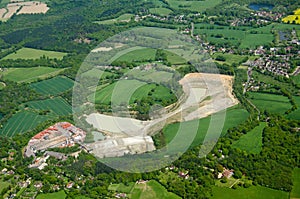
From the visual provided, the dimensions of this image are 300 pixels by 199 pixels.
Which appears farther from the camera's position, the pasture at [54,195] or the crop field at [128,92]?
the crop field at [128,92]

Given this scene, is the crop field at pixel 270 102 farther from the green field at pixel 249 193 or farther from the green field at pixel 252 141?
the green field at pixel 249 193

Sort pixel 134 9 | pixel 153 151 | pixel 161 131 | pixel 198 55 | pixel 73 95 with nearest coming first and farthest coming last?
1. pixel 153 151
2. pixel 161 131
3. pixel 73 95
4. pixel 198 55
5. pixel 134 9

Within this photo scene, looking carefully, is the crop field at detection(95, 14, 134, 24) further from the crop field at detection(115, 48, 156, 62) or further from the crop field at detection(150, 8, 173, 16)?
the crop field at detection(115, 48, 156, 62)

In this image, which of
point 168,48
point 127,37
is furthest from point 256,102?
point 127,37

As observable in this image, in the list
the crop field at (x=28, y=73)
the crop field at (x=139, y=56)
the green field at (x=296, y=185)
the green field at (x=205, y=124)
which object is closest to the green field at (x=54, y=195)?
the green field at (x=205, y=124)

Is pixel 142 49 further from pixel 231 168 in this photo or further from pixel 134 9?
pixel 231 168

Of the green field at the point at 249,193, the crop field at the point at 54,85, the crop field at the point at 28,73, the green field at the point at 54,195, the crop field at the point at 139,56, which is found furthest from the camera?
the crop field at the point at 139,56
